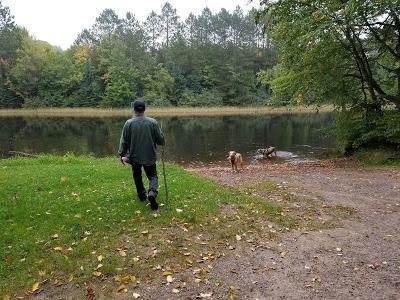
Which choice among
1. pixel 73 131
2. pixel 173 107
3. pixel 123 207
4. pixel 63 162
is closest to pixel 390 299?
pixel 123 207

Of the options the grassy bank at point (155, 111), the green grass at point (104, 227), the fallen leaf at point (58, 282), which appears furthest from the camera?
the grassy bank at point (155, 111)

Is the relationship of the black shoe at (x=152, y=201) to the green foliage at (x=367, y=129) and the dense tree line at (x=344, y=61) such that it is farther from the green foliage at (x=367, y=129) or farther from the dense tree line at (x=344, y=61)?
the green foliage at (x=367, y=129)

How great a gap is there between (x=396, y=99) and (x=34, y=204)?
60.4ft

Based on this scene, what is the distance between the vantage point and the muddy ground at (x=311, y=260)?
6.50 meters

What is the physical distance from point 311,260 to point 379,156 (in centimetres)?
1476

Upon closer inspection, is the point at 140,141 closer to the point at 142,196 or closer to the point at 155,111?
the point at 142,196

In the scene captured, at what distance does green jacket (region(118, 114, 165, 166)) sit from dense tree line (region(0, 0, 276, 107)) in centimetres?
7371

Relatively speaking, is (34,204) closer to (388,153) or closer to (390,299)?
(390,299)

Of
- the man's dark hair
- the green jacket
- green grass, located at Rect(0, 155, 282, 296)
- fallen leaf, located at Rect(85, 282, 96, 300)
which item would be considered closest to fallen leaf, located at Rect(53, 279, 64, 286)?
green grass, located at Rect(0, 155, 282, 296)

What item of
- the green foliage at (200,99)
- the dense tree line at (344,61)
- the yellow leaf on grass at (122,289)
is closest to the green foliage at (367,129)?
the dense tree line at (344,61)

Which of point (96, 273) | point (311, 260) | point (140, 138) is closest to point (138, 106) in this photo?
point (140, 138)

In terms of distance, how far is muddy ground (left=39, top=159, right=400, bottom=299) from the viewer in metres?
6.50

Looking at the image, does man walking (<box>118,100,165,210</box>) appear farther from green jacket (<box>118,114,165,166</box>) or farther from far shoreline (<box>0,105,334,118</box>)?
far shoreline (<box>0,105,334,118</box>)

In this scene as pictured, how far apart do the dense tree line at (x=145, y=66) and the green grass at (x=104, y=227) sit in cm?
7194
